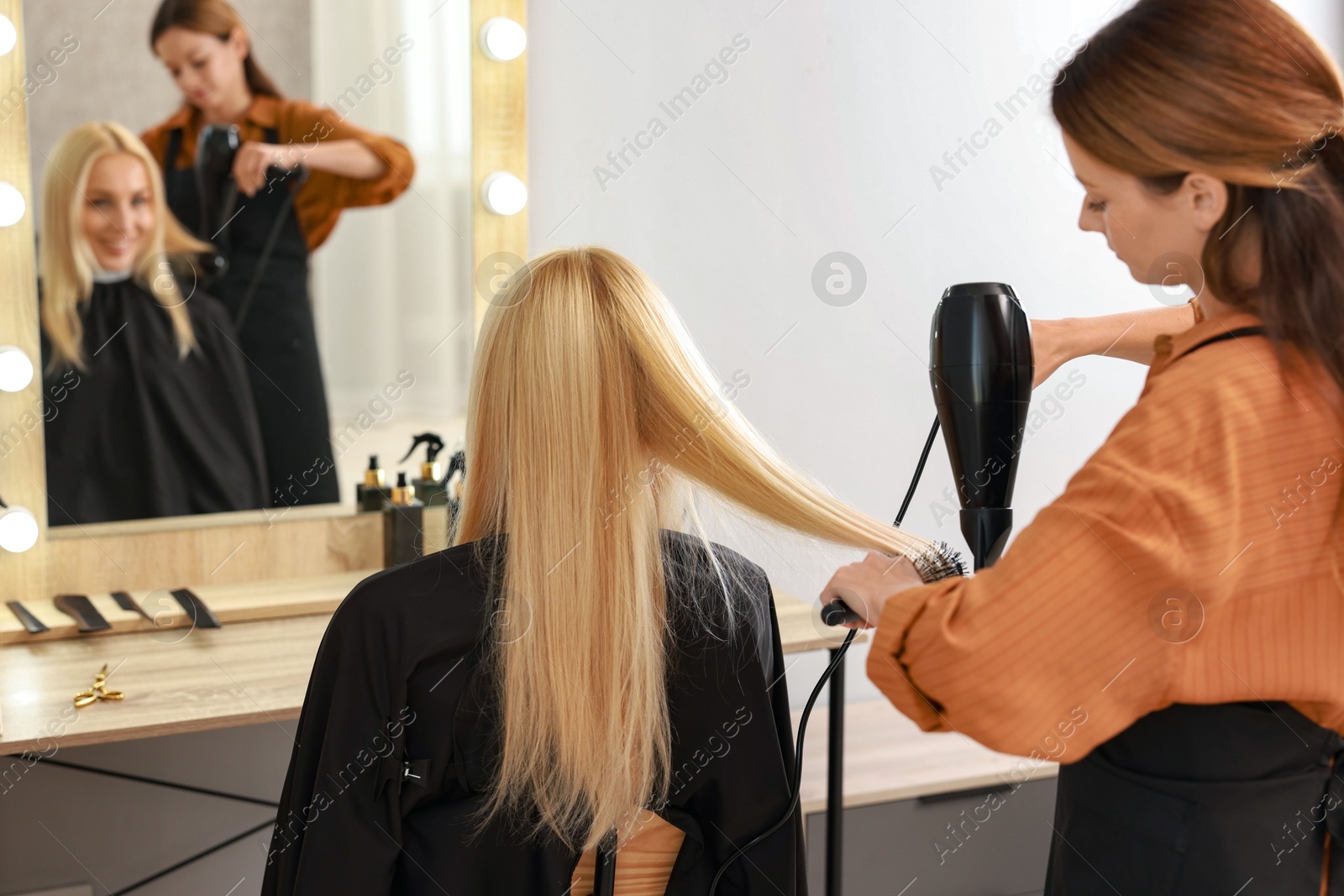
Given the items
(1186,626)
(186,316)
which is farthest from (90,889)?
(1186,626)

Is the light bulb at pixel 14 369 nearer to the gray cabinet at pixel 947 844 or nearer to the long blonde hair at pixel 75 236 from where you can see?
the long blonde hair at pixel 75 236

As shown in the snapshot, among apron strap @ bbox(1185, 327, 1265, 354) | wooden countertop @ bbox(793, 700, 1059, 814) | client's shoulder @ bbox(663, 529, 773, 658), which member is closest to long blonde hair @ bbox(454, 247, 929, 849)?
client's shoulder @ bbox(663, 529, 773, 658)

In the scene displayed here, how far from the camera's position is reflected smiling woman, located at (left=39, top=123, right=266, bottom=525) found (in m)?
1.61

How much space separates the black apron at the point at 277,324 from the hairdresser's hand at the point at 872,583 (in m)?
1.15

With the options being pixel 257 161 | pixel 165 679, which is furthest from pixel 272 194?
pixel 165 679

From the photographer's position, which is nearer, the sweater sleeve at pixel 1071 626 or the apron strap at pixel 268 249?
the sweater sleeve at pixel 1071 626

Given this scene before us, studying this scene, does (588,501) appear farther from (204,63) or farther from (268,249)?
(204,63)

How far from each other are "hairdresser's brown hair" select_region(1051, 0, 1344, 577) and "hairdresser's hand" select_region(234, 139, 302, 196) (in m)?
1.32

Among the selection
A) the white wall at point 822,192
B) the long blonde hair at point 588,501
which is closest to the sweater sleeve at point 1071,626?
the long blonde hair at point 588,501

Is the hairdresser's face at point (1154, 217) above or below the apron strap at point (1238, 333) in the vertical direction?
above

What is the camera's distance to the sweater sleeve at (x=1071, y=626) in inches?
25.6

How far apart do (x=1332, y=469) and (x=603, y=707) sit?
0.59m

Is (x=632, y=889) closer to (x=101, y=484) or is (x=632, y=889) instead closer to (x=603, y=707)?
(x=603, y=707)

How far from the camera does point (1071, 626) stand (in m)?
0.67
